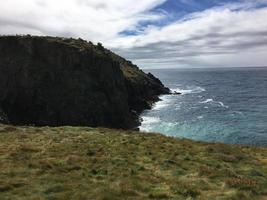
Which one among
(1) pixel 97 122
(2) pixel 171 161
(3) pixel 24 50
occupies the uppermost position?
(3) pixel 24 50

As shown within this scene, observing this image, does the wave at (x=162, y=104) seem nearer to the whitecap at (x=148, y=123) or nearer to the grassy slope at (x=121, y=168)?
the whitecap at (x=148, y=123)

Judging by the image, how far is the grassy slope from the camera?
1880cm

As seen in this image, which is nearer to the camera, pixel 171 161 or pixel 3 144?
pixel 171 161

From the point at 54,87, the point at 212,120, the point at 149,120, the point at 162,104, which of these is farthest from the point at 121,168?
the point at 162,104

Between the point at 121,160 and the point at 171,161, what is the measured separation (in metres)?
3.60

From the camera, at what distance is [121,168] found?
23.8 m

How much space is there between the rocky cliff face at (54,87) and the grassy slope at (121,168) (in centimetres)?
A: 4885

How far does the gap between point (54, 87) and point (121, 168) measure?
66887mm

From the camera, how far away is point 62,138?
3388cm

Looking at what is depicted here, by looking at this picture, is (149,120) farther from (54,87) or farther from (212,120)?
(54,87)

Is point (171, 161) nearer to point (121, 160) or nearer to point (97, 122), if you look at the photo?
point (121, 160)

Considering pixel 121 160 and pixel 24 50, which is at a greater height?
pixel 24 50

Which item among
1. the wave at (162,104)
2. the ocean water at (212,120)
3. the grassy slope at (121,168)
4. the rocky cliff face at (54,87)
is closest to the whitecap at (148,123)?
the ocean water at (212,120)

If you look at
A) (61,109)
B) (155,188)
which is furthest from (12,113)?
(155,188)
